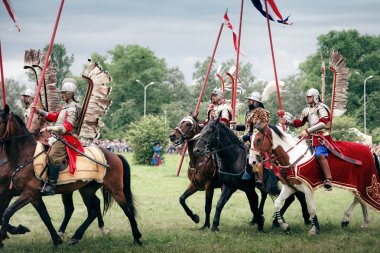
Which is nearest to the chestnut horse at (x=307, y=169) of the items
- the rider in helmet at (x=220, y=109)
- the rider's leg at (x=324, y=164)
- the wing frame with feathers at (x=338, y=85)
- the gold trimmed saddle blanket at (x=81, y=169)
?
the rider's leg at (x=324, y=164)

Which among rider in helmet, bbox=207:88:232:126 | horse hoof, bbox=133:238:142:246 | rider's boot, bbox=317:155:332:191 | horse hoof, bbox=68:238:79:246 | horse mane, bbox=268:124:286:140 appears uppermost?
rider in helmet, bbox=207:88:232:126

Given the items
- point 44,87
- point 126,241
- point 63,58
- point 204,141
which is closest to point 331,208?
point 204,141

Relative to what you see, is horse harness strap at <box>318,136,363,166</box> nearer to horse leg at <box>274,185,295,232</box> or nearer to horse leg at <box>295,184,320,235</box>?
horse leg at <box>295,184,320,235</box>

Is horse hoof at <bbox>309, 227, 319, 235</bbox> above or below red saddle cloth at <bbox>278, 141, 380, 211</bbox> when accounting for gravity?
below

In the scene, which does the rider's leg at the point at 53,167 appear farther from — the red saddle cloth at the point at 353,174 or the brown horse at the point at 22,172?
the red saddle cloth at the point at 353,174

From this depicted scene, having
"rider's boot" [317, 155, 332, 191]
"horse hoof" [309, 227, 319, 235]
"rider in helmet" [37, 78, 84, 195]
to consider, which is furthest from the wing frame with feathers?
"rider in helmet" [37, 78, 84, 195]

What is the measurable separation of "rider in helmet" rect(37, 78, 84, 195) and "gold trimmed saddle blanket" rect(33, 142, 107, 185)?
0.13 metres

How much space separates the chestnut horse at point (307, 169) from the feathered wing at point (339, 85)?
47.7 inches

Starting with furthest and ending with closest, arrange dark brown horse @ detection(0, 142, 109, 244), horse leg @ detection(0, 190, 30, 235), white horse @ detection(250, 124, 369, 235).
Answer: white horse @ detection(250, 124, 369, 235) < horse leg @ detection(0, 190, 30, 235) < dark brown horse @ detection(0, 142, 109, 244)

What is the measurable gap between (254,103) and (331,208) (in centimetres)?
517

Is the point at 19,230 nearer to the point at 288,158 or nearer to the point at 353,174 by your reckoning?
the point at 288,158

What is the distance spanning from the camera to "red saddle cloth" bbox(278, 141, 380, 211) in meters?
12.7

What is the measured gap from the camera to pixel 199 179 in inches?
537

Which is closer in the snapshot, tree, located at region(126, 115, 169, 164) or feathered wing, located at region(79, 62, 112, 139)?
feathered wing, located at region(79, 62, 112, 139)
